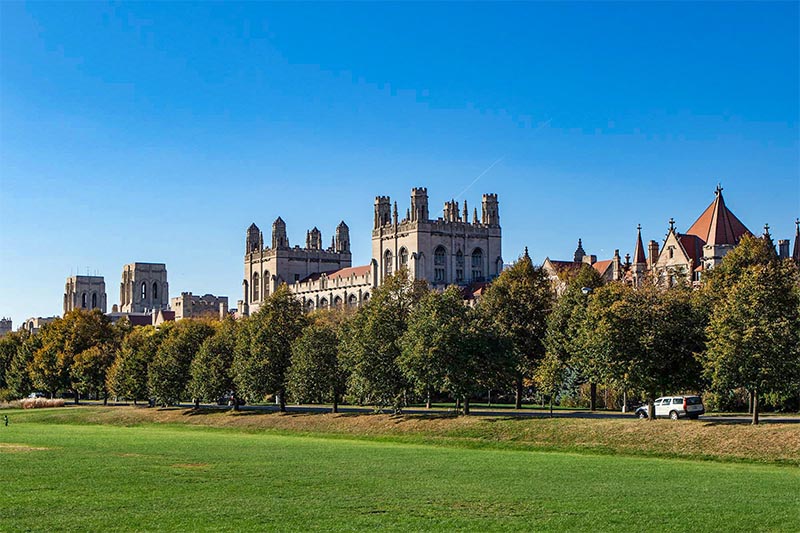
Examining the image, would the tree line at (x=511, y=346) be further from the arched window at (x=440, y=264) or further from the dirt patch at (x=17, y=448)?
the arched window at (x=440, y=264)

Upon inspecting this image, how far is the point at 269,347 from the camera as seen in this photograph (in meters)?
84.2

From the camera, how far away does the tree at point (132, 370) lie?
324ft

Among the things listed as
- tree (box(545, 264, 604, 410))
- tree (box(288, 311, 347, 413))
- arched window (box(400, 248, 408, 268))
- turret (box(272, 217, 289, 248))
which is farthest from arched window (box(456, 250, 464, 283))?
tree (box(545, 264, 604, 410))

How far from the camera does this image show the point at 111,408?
97.2 metres

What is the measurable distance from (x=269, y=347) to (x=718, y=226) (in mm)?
43070

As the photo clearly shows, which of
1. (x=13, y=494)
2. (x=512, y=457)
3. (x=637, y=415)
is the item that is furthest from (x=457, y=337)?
(x=13, y=494)

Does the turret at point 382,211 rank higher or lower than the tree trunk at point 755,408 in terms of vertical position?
higher

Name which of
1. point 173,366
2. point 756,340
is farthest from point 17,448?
point 756,340

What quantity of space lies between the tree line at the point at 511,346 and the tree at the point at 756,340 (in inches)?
2.9

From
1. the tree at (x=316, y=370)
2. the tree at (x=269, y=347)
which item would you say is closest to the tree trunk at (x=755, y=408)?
the tree at (x=316, y=370)

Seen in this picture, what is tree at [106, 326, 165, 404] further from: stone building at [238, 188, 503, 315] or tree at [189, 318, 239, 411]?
stone building at [238, 188, 503, 315]

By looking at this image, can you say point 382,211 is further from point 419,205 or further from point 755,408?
point 755,408

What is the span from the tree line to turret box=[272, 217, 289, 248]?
81446 millimetres

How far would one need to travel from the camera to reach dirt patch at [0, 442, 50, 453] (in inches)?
2106
